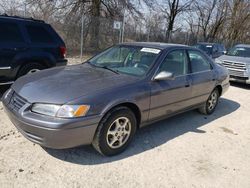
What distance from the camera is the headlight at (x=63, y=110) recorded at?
114 inches

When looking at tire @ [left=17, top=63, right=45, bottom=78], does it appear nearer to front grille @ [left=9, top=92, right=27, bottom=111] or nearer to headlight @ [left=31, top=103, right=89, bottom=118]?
front grille @ [left=9, top=92, right=27, bottom=111]

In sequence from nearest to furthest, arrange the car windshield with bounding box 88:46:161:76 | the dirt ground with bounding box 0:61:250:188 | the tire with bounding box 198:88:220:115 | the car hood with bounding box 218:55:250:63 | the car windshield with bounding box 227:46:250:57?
the dirt ground with bounding box 0:61:250:188, the car windshield with bounding box 88:46:161:76, the tire with bounding box 198:88:220:115, the car hood with bounding box 218:55:250:63, the car windshield with bounding box 227:46:250:57

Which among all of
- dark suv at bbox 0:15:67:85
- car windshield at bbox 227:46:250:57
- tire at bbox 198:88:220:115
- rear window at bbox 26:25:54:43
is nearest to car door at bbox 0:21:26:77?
dark suv at bbox 0:15:67:85

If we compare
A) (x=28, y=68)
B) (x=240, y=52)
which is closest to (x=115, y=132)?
(x=28, y=68)

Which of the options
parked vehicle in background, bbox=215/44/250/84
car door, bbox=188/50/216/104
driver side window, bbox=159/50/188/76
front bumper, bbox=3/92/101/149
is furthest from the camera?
parked vehicle in background, bbox=215/44/250/84

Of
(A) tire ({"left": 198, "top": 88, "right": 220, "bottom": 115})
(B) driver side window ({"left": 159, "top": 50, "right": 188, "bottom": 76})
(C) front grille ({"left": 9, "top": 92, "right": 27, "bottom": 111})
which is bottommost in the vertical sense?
(A) tire ({"left": 198, "top": 88, "right": 220, "bottom": 115})

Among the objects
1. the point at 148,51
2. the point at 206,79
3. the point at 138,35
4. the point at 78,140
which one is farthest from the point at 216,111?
the point at 138,35

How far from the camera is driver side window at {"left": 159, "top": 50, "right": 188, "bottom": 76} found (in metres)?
4.13

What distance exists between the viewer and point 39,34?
6016 mm

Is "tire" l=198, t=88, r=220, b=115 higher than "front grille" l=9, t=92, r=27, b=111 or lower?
lower

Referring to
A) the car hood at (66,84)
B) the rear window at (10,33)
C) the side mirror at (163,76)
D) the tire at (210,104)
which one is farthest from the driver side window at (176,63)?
the rear window at (10,33)

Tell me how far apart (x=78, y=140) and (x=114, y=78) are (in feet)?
3.68

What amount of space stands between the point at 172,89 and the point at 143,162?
1.38 metres

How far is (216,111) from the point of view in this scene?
6.11 meters
